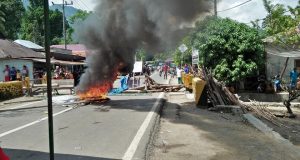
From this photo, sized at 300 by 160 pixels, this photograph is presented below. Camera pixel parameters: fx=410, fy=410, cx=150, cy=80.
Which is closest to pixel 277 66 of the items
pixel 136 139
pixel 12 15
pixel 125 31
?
pixel 125 31

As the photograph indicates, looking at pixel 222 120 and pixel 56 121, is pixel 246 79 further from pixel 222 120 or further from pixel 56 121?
pixel 56 121

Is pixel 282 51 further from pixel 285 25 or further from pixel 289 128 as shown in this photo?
pixel 289 128

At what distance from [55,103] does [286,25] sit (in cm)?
949

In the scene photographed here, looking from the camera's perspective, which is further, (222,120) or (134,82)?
(134,82)

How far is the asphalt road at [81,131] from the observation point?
7730 mm

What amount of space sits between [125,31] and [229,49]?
21.7 ft

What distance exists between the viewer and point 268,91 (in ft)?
70.0

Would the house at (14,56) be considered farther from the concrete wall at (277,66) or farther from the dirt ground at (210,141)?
the dirt ground at (210,141)

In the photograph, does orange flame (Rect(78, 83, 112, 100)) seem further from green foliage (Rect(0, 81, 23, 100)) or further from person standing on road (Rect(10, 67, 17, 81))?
person standing on road (Rect(10, 67, 17, 81))

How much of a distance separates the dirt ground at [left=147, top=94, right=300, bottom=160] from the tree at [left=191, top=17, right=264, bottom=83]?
7.50m

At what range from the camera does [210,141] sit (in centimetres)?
898

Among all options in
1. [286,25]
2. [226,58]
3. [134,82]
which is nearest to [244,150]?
[286,25]

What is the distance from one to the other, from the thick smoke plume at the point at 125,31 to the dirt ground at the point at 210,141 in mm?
4313

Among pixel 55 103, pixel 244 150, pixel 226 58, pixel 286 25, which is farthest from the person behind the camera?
pixel 226 58
